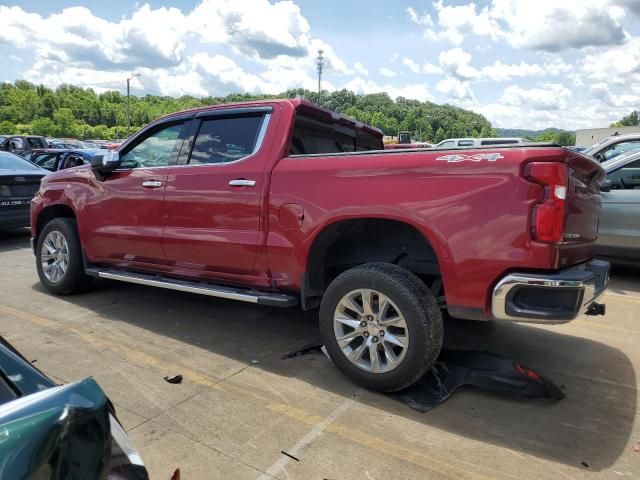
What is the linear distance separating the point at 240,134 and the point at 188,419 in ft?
7.59

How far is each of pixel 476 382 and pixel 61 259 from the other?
449cm

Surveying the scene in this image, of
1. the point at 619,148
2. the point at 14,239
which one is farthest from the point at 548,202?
the point at 14,239

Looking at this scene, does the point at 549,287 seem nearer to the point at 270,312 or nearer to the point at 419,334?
the point at 419,334

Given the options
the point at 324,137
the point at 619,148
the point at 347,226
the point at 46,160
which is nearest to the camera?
the point at 347,226

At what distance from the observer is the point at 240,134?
4344mm

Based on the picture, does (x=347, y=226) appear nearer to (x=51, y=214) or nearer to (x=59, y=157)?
(x=51, y=214)

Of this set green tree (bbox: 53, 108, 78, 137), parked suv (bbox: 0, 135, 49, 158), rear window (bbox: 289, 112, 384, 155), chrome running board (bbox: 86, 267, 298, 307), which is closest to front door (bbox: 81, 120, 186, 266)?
chrome running board (bbox: 86, 267, 298, 307)

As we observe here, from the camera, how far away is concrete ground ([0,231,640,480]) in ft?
8.92

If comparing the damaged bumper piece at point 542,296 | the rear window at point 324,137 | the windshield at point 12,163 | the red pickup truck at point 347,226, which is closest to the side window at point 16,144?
the windshield at point 12,163

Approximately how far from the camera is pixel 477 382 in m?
3.46

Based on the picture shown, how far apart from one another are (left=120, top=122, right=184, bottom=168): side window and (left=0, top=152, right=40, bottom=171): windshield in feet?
17.3

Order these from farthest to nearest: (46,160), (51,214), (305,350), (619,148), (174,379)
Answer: (46,160), (619,148), (51,214), (305,350), (174,379)

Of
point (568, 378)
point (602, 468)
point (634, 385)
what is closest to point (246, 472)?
point (602, 468)

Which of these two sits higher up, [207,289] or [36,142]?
[36,142]
